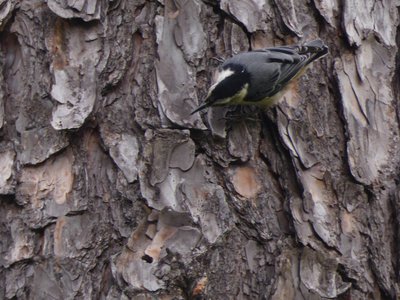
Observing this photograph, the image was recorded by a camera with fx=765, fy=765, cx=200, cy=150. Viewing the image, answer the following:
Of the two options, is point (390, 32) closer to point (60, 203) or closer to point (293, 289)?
point (293, 289)

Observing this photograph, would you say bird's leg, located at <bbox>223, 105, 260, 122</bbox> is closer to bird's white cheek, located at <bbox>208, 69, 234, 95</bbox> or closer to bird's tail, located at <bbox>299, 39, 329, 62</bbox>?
bird's white cheek, located at <bbox>208, 69, 234, 95</bbox>

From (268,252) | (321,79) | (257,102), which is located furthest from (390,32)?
(268,252)

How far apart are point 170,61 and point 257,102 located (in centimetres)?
35

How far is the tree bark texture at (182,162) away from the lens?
78.5 inches

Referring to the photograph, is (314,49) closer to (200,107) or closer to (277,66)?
(277,66)

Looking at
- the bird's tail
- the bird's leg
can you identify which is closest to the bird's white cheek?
the bird's leg

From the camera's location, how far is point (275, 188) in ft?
7.01

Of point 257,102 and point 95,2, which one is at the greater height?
point 95,2

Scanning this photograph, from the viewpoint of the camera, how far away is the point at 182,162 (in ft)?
6.68

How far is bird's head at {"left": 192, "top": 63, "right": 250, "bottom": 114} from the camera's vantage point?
7.00ft

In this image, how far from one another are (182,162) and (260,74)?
59 centimetres

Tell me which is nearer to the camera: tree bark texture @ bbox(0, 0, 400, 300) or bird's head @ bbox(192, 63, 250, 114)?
tree bark texture @ bbox(0, 0, 400, 300)

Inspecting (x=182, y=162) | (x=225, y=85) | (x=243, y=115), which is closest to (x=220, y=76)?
(x=225, y=85)

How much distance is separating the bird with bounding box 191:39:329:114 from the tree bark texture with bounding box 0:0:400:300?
4cm
